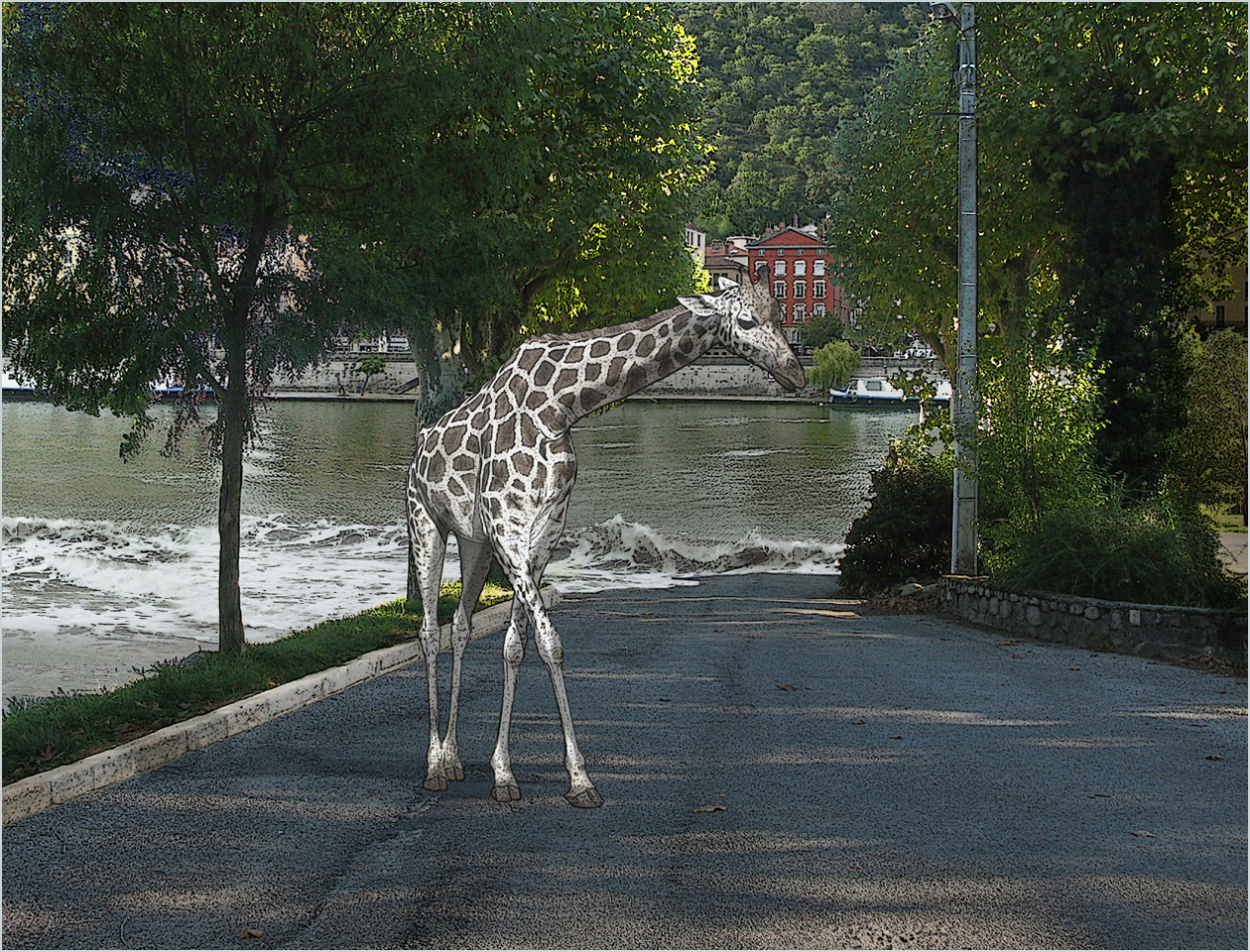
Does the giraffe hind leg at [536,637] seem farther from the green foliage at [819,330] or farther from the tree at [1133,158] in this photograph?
the green foliage at [819,330]

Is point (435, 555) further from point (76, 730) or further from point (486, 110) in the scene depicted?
point (486, 110)

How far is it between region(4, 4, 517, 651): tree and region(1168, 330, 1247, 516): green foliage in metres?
13.3

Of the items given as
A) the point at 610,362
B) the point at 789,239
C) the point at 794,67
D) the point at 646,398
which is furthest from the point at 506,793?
the point at 646,398

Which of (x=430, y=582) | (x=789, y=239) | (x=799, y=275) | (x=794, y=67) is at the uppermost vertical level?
(x=794, y=67)

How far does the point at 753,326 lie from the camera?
21.1 feet

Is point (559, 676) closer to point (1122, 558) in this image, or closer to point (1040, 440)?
point (1122, 558)

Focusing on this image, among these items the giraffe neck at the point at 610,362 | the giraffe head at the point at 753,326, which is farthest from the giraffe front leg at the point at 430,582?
the giraffe head at the point at 753,326

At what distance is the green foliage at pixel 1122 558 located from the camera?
1356 centimetres

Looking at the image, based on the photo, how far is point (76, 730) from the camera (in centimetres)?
786

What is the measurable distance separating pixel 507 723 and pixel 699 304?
2.64 metres

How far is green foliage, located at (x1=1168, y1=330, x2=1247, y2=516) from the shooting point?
19.0 meters

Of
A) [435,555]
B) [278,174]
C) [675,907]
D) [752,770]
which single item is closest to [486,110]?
[278,174]

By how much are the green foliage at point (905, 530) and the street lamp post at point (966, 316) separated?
1.78 m

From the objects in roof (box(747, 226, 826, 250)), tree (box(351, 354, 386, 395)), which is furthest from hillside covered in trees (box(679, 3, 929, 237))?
tree (box(351, 354, 386, 395))
